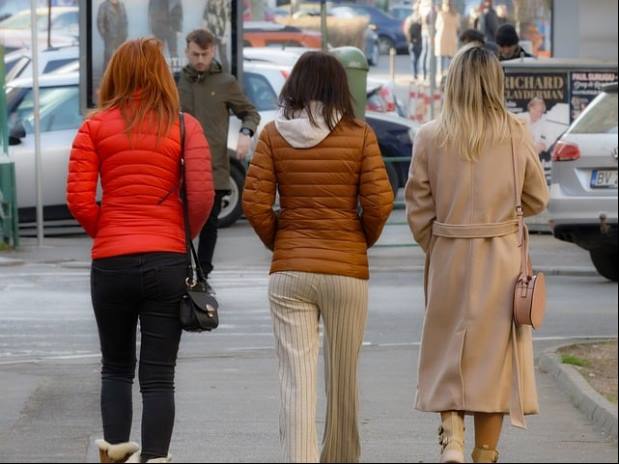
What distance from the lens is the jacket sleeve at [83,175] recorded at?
5930 mm

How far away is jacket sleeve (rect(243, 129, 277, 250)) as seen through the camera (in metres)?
6.07

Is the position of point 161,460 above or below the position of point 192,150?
below

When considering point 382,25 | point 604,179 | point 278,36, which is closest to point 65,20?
point 278,36

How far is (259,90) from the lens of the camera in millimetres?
17438

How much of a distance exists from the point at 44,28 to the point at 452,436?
21.5 metres

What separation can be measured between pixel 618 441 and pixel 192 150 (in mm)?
2570

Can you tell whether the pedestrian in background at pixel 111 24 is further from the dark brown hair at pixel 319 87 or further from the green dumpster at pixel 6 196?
the dark brown hair at pixel 319 87

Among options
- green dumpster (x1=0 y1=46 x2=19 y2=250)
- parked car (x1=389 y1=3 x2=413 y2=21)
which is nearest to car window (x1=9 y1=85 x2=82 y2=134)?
green dumpster (x1=0 y1=46 x2=19 y2=250)

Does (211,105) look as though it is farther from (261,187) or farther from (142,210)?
(142,210)

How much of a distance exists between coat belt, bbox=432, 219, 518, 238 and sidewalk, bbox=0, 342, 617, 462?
1.11 meters

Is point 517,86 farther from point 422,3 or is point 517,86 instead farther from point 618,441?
point 618,441

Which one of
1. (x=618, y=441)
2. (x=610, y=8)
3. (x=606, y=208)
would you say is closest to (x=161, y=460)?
(x=618, y=441)

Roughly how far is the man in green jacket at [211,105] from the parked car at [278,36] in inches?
721

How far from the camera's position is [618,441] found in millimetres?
7246
